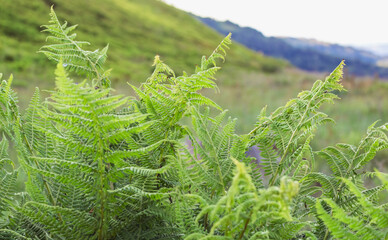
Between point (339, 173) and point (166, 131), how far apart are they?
0.37 m

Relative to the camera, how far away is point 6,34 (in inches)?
1011

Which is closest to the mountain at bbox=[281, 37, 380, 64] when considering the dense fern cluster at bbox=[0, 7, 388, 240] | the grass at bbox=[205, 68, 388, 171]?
the grass at bbox=[205, 68, 388, 171]

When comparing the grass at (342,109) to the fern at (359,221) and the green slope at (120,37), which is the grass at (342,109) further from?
the green slope at (120,37)

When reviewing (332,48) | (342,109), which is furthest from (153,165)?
(332,48)

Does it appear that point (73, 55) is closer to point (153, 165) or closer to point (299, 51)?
point (153, 165)

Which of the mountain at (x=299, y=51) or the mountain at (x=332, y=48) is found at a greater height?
the mountain at (x=332, y=48)

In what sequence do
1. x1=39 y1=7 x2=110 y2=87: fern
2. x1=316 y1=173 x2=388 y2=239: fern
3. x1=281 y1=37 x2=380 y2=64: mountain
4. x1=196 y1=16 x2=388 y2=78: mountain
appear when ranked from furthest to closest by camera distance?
x1=281 y1=37 x2=380 y2=64: mountain, x1=196 y1=16 x2=388 y2=78: mountain, x1=39 y1=7 x2=110 y2=87: fern, x1=316 y1=173 x2=388 y2=239: fern

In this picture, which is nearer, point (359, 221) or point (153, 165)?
point (359, 221)

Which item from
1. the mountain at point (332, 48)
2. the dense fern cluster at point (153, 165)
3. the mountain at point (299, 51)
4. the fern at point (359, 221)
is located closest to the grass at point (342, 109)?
the dense fern cluster at point (153, 165)

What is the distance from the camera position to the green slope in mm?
23114

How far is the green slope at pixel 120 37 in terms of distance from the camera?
910 inches

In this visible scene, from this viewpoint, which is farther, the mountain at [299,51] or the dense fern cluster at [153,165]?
the mountain at [299,51]

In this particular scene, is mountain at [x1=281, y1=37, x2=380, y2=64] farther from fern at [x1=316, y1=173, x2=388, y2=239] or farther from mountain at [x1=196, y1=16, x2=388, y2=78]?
fern at [x1=316, y1=173, x2=388, y2=239]

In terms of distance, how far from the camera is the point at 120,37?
33.9 metres
